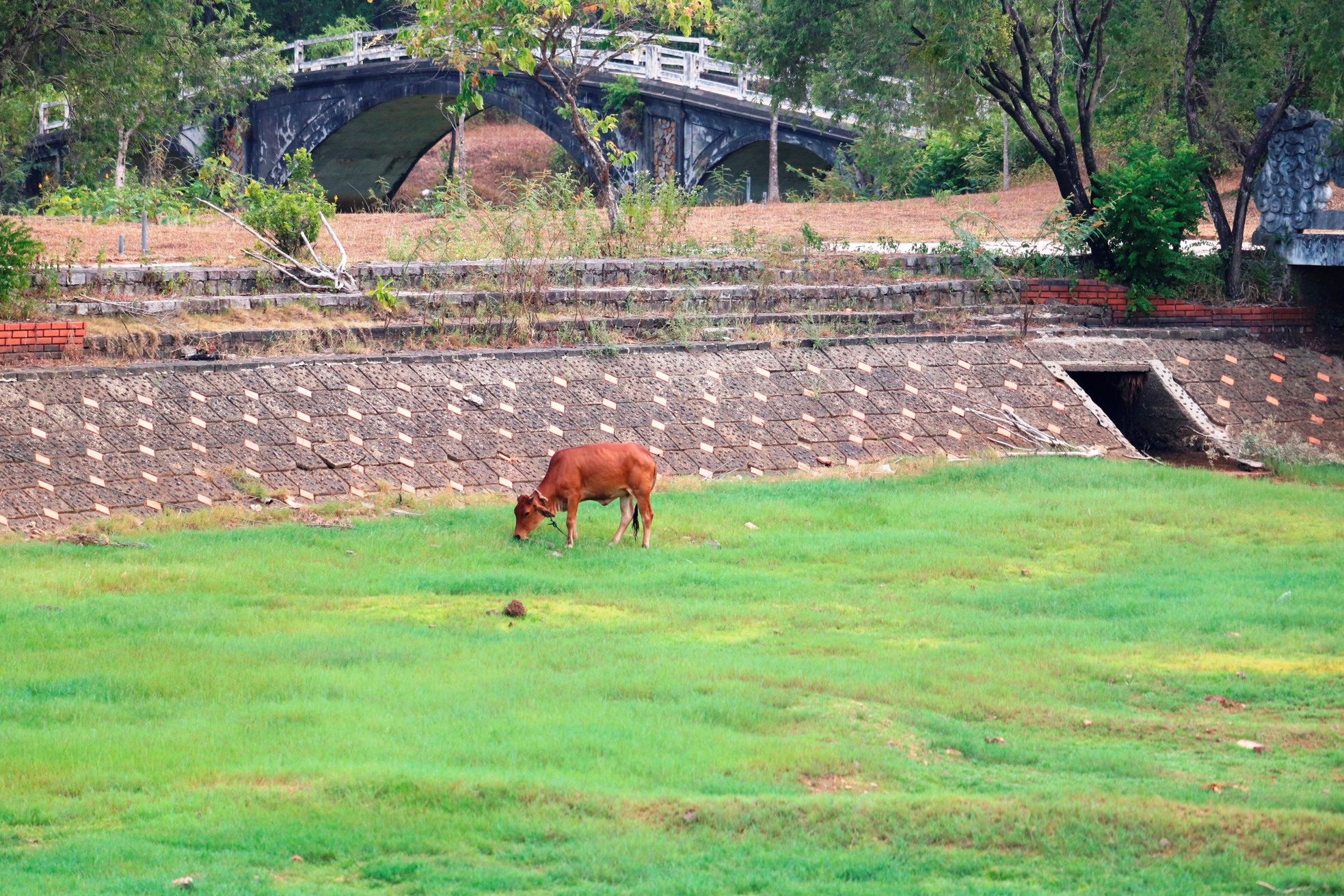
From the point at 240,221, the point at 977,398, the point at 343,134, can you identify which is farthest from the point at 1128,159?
the point at 343,134

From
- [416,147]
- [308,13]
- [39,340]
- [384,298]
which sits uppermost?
[308,13]

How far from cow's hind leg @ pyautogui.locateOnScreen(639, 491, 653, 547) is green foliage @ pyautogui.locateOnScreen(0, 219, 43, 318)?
7020 millimetres

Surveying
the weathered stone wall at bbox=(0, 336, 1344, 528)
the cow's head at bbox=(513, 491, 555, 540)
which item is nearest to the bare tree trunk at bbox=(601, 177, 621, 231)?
the weathered stone wall at bbox=(0, 336, 1344, 528)

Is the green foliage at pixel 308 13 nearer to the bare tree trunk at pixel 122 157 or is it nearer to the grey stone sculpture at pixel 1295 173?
the bare tree trunk at pixel 122 157

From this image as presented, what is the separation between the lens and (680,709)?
26.2 ft

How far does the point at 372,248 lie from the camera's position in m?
20.3

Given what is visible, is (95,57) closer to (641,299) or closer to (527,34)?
(527,34)

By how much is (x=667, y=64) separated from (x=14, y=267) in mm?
24676

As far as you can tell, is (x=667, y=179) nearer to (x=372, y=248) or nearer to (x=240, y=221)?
(x=372, y=248)

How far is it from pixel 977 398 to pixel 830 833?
11.6 m

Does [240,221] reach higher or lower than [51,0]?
lower

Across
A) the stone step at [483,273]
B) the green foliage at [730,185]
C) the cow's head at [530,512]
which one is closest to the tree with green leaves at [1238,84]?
the stone step at [483,273]

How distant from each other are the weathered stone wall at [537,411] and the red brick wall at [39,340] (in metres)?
0.70

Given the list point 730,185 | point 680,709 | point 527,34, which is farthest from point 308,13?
point 680,709
